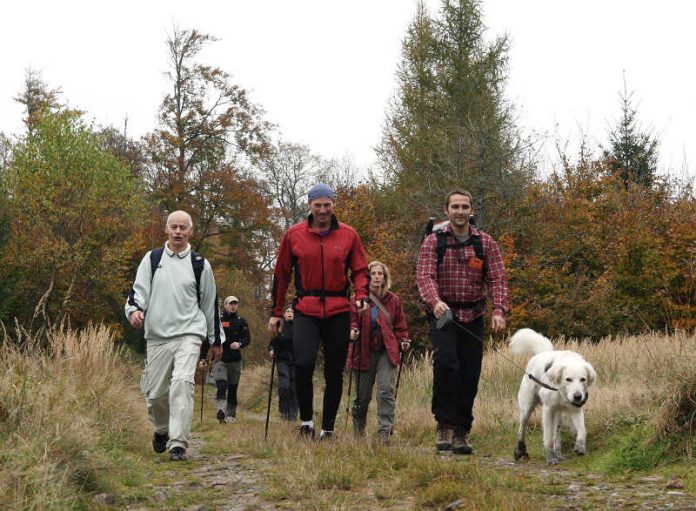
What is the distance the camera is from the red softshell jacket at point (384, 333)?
29.0 feet

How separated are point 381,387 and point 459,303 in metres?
1.85

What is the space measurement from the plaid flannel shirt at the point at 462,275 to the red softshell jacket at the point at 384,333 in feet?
5.09

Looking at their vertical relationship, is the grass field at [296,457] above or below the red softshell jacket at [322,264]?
below

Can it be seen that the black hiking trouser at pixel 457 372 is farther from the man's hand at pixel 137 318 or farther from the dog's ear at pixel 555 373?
the man's hand at pixel 137 318

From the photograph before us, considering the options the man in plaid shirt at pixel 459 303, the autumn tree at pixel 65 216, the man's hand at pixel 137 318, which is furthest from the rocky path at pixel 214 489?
the autumn tree at pixel 65 216

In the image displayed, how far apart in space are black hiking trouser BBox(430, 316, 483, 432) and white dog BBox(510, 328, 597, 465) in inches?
19.0

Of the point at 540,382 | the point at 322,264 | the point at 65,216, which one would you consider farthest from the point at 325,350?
the point at 65,216

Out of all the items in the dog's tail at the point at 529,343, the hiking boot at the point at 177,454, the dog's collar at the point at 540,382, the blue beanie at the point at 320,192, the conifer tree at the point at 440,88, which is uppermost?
the conifer tree at the point at 440,88

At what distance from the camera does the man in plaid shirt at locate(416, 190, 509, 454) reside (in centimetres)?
732

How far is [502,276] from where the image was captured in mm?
7418

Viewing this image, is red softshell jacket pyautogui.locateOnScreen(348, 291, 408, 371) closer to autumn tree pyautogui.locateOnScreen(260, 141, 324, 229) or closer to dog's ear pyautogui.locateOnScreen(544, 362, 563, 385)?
dog's ear pyautogui.locateOnScreen(544, 362, 563, 385)

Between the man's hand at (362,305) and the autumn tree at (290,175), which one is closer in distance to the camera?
the man's hand at (362,305)

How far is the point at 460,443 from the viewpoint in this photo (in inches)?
289

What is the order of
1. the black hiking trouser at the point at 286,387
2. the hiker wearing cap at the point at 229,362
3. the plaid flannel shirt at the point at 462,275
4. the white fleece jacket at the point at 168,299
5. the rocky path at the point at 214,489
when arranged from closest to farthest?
the rocky path at the point at 214,489, the white fleece jacket at the point at 168,299, the plaid flannel shirt at the point at 462,275, the black hiking trouser at the point at 286,387, the hiker wearing cap at the point at 229,362
